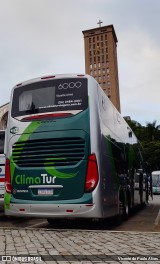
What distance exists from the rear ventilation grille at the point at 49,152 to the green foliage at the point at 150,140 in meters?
51.8

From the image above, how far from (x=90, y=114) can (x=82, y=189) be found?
1.74 metres

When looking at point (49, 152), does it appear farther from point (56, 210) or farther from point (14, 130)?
point (56, 210)

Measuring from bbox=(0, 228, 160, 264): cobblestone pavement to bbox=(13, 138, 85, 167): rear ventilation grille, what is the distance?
5.17ft

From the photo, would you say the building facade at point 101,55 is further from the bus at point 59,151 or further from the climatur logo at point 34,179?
the climatur logo at point 34,179

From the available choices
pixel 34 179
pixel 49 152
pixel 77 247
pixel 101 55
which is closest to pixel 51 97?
pixel 49 152

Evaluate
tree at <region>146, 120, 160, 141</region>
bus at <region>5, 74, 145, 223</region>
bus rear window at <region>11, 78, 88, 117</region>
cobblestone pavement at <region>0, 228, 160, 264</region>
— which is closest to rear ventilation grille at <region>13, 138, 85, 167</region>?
bus at <region>5, 74, 145, 223</region>

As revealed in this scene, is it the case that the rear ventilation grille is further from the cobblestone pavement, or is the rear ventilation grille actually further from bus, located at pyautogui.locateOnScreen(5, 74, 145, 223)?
the cobblestone pavement

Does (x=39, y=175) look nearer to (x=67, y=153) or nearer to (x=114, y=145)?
(x=67, y=153)

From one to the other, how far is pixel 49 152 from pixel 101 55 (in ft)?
442

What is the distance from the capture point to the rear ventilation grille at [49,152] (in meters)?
8.16

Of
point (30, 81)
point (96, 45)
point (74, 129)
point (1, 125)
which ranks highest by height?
point (96, 45)

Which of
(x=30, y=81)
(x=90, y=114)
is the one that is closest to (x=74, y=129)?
(x=90, y=114)

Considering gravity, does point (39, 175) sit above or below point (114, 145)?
below

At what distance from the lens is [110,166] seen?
29.8ft
